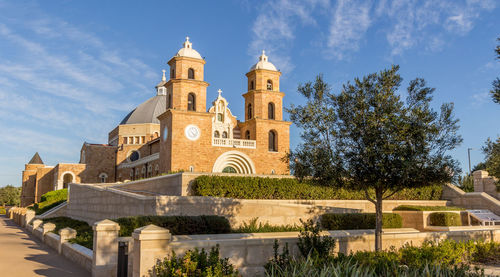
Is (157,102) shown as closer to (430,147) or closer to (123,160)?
(123,160)

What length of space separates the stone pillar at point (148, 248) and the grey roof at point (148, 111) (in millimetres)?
53362

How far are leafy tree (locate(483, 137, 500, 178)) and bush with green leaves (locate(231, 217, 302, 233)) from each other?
7083 mm

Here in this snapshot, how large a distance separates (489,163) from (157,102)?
56.7 meters

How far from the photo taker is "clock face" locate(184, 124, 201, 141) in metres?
33.2

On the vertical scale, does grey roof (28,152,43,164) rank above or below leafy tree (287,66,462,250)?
above

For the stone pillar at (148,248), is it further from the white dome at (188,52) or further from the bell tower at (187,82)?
the white dome at (188,52)

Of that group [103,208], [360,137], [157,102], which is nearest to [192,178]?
[103,208]

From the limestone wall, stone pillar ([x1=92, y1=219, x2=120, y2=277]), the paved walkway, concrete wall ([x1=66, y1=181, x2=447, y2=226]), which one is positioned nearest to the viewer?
the limestone wall

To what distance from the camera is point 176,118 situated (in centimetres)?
3297

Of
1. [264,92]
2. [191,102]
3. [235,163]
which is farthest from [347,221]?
[264,92]

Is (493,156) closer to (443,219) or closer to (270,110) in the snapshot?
(443,219)

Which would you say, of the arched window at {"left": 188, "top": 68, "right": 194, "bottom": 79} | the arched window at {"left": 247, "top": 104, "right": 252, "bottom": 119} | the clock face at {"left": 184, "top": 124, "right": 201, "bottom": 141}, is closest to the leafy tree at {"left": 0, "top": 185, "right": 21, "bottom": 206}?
the arched window at {"left": 247, "top": 104, "right": 252, "bottom": 119}

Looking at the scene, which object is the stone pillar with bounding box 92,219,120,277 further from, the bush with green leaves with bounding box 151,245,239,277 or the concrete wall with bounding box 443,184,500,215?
the concrete wall with bounding box 443,184,500,215

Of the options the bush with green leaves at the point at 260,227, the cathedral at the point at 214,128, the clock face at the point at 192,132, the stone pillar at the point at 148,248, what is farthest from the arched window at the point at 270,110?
the stone pillar at the point at 148,248
